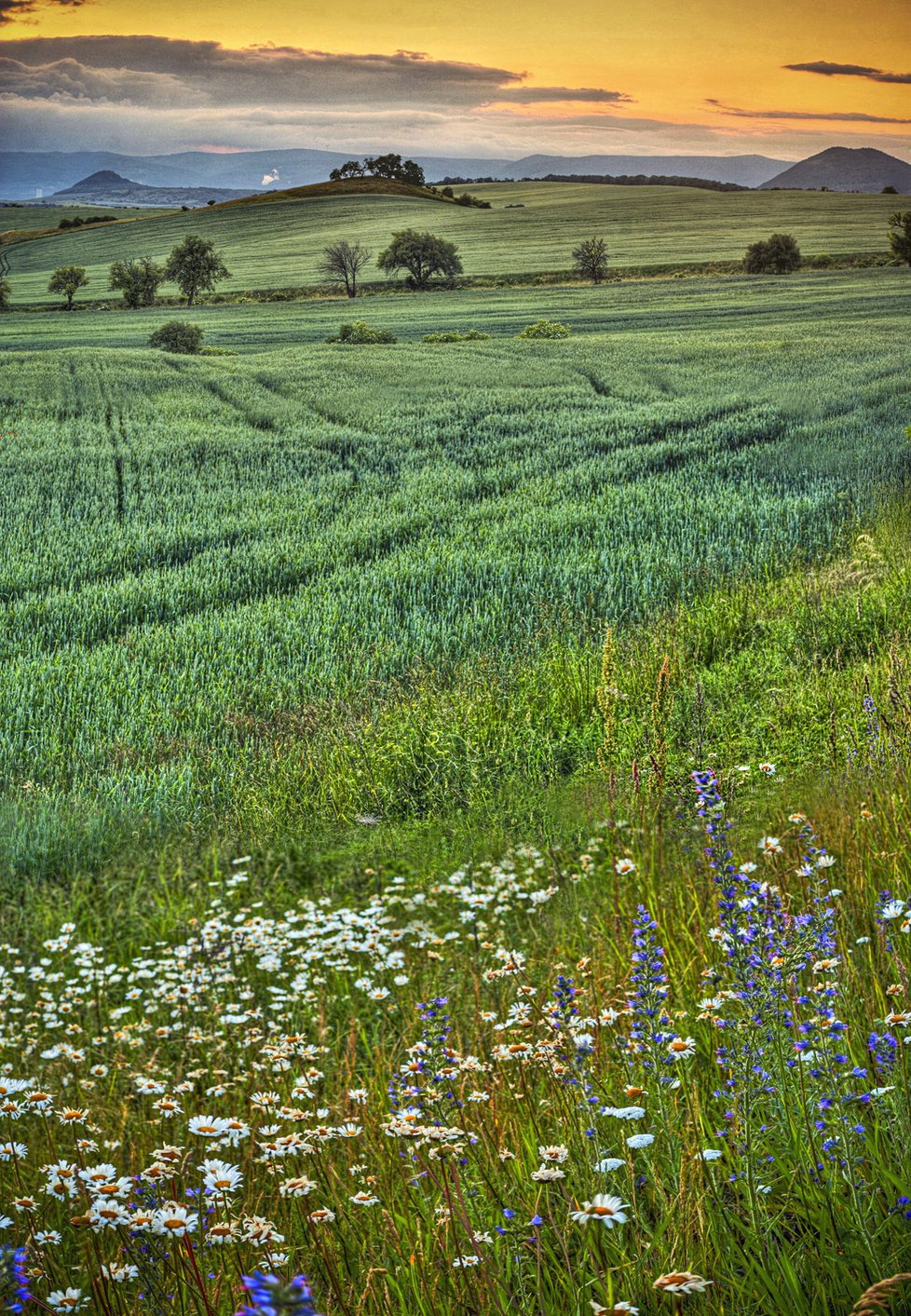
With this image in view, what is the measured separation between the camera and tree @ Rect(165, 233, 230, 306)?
31.9m

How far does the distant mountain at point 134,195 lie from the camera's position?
4584 cm

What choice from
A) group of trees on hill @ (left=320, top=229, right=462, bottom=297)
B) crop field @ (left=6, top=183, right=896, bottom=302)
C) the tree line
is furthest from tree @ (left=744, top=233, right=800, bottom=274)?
group of trees on hill @ (left=320, top=229, right=462, bottom=297)

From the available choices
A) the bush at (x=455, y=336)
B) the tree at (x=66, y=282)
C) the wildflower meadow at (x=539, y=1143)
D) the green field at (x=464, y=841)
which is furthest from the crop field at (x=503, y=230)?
the wildflower meadow at (x=539, y=1143)

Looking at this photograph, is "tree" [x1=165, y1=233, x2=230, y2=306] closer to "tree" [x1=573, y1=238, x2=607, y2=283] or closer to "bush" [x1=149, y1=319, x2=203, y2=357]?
"bush" [x1=149, y1=319, x2=203, y2=357]

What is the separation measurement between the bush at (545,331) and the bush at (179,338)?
9342 millimetres

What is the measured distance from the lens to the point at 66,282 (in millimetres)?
32469

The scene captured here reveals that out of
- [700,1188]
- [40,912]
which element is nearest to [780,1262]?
[700,1188]

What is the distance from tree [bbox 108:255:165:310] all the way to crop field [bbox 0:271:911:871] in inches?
136

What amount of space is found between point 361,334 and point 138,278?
319 inches

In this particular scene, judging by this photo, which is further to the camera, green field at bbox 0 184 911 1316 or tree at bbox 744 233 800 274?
tree at bbox 744 233 800 274

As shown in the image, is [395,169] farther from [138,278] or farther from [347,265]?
[138,278]

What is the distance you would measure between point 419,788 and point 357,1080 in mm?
3310

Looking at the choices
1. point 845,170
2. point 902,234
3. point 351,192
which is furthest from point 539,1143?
point 351,192

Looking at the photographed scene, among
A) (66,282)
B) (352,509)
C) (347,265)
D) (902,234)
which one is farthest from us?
(347,265)
